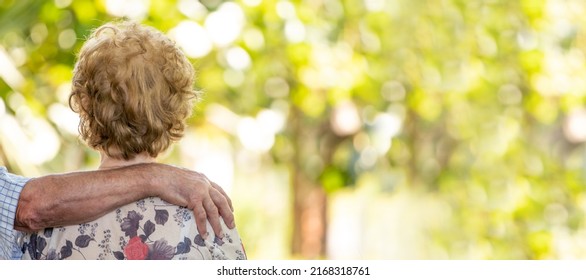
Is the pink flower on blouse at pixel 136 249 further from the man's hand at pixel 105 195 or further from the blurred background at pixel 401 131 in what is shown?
the blurred background at pixel 401 131

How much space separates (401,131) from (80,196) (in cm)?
229

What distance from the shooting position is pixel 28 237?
1081 mm

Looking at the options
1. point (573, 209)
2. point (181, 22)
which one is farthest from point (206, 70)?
point (573, 209)

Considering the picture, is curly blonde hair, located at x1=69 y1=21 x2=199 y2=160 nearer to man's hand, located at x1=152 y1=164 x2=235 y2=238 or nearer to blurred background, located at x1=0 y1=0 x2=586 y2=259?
man's hand, located at x1=152 y1=164 x2=235 y2=238

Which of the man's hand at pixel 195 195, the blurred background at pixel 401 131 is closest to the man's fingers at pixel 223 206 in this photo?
the man's hand at pixel 195 195

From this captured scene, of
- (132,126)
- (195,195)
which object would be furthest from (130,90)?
(195,195)

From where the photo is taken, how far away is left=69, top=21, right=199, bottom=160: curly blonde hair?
1032 millimetres

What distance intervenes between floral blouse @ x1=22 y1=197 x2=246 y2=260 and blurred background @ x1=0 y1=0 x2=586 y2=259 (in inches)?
64.5

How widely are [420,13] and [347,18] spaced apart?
0.28 meters

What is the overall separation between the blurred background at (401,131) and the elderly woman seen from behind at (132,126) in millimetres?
1601

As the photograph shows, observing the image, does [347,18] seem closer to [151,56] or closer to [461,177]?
[461,177]

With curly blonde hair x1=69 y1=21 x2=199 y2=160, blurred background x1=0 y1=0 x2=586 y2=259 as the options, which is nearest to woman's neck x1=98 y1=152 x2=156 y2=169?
curly blonde hair x1=69 y1=21 x2=199 y2=160

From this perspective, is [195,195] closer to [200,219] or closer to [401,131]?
[200,219]

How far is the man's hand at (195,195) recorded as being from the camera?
1.05 m
